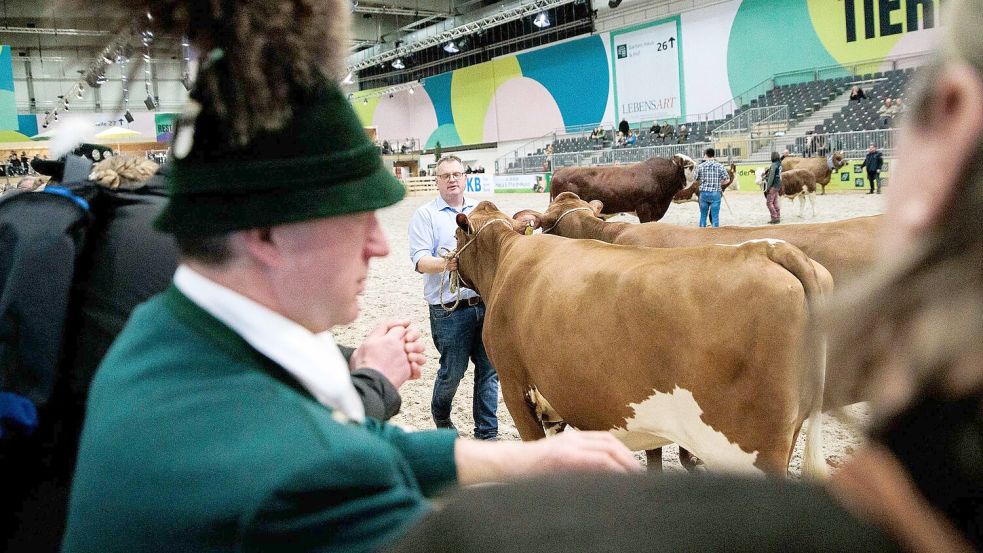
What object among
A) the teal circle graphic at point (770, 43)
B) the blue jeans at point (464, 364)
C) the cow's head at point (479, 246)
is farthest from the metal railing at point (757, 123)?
the blue jeans at point (464, 364)

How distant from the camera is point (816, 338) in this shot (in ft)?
→ 1.75

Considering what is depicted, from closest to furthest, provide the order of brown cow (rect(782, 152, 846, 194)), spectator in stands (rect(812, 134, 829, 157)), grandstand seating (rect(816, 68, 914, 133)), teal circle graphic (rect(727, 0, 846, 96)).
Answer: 1. brown cow (rect(782, 152, 846, 194))
2. spectator in stands (rect(812, 134, 829, 157))
3. grandstand seating (rect(816, 68, 914, 133))
4. teal circle graphic (rect(727, 0, 846, 96))

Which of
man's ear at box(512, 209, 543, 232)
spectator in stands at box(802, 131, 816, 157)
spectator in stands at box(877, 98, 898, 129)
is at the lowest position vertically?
man's ear at box(512, 209, 543, 232)

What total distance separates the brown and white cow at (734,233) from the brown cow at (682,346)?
1323 millimetres

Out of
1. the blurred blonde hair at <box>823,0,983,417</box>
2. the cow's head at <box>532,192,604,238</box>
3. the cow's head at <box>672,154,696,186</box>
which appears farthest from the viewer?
the cow's head at <box>672,154,696,186</box>

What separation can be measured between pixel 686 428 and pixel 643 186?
11.3m

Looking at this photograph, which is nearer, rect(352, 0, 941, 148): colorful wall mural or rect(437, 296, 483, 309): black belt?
rect(437, 296, 483, 309): black belt

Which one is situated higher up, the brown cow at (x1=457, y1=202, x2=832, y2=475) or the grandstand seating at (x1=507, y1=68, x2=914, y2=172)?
the grandstand seating at (x1=507, y1=68, x2=914, y2=172)

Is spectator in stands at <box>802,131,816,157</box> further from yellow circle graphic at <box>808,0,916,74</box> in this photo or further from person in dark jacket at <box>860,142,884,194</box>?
yellow circle graphic at <box>808,0,916,74</box>

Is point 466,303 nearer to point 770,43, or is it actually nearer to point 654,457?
point 654,457

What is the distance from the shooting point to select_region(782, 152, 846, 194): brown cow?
18.0 meters

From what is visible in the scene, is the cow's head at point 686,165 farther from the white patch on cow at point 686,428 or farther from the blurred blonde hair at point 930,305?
the blurred blonde hair at point 930,305

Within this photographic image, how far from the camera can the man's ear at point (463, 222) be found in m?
4.62

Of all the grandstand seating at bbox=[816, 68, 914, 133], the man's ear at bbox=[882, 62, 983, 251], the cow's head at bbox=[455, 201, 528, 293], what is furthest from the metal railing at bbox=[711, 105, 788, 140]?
the man's ear at bbox=[882, 62, 983, 251]
